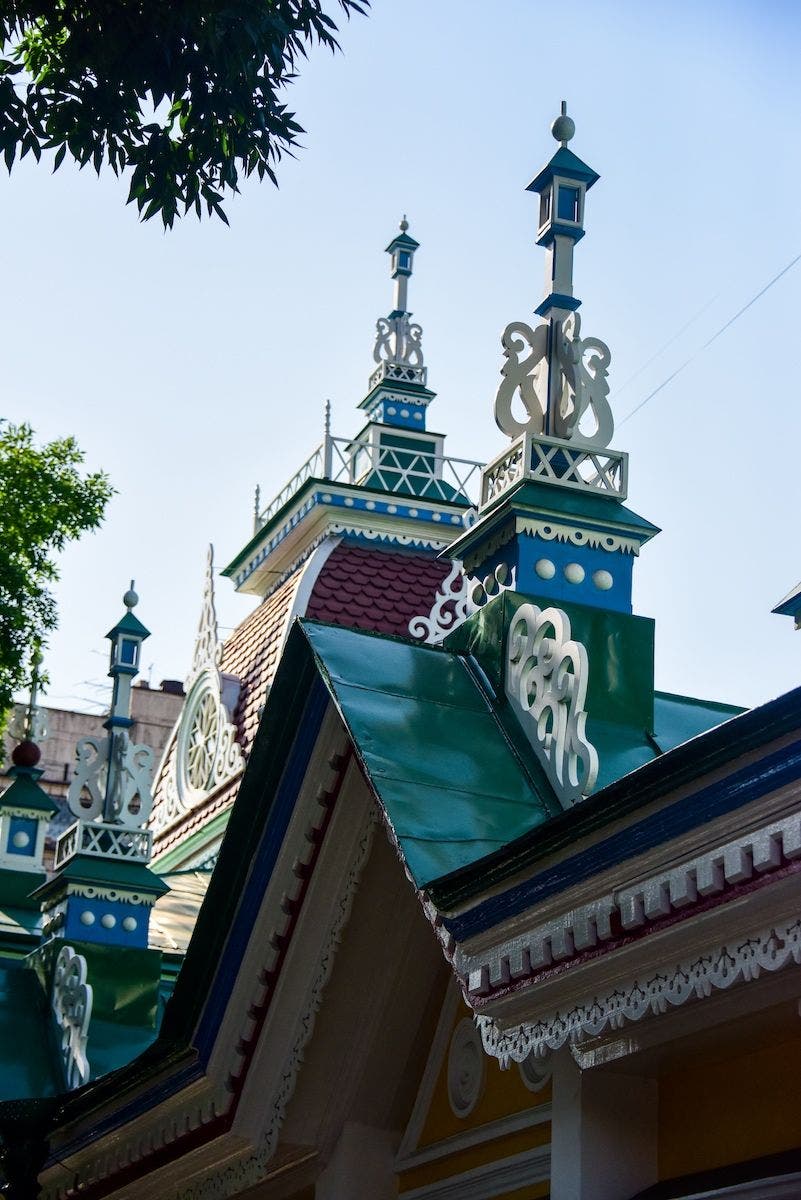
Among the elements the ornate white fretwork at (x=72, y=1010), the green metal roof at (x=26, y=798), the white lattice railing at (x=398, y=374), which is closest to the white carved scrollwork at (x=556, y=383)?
the ornate white fretwork at (x=72, y=1010)

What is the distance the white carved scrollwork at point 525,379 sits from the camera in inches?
371

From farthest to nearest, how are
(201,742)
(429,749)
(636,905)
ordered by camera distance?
(201,742) → (429,749) → (636,905)

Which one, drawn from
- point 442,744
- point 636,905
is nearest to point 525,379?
point 442,744

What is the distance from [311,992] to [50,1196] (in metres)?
4.13

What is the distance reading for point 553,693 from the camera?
791 cm

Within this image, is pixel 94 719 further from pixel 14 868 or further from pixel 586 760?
pixel 586 760

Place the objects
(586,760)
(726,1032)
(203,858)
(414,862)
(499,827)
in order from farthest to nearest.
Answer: (203,858) < (586,760) < (499,827) < (414,862) < (726,1032)

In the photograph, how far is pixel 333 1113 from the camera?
346 inches

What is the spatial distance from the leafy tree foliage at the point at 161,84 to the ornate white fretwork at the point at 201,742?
37.2 ft

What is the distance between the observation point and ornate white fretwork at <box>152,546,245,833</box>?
20000mm

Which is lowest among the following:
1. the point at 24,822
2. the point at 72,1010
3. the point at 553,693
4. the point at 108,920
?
the point at 72,1010

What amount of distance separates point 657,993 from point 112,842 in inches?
362

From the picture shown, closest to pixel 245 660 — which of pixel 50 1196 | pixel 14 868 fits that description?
pixel 14 868

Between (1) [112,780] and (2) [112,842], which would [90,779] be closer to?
(1) [112,780]
